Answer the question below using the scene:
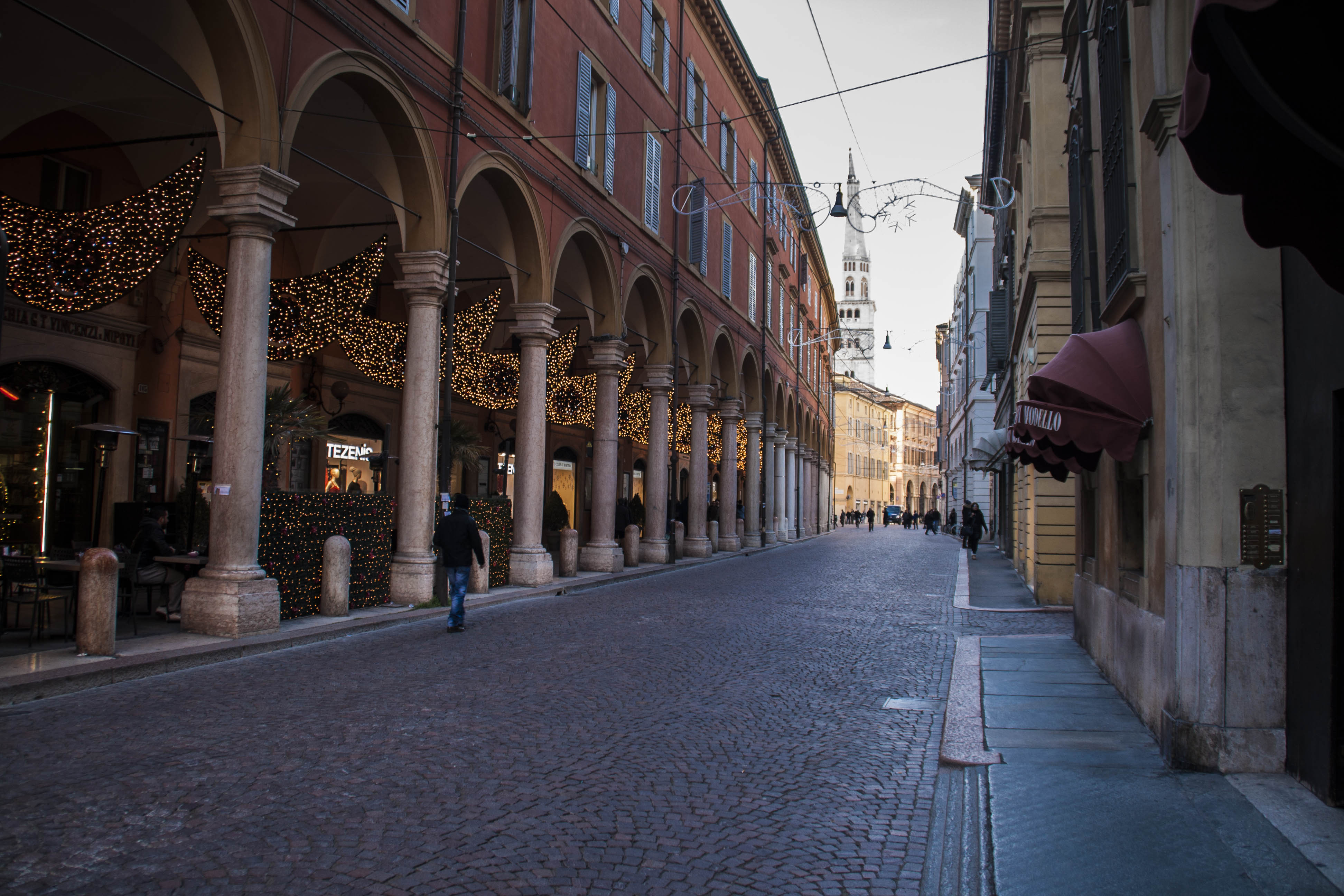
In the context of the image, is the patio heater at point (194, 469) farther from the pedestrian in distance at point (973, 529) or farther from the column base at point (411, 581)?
the pedestrian in distance at point (973, 529)

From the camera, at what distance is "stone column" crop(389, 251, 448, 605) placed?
13.1 meters

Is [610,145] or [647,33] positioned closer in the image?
[610,145]

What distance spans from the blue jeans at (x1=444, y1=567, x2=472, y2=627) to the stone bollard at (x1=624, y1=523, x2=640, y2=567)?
1028 centimetres

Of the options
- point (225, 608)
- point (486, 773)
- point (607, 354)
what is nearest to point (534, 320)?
point (607, 354)

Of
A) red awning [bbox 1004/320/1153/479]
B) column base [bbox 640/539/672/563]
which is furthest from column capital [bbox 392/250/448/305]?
column base [bbox 640/539/672/563]

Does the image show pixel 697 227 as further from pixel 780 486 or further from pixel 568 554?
pixel 780 486

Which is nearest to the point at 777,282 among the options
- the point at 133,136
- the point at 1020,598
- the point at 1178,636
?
the point at 1020,598

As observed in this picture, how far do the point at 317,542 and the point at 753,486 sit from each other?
71.1 ft

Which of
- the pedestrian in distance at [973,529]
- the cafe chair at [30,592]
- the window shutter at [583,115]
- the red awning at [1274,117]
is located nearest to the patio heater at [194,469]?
the cafe chair at [30,592]

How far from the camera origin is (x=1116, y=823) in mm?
4391

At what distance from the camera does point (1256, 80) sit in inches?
98.2

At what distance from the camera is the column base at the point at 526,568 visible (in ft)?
52.7

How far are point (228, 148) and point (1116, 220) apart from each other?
866 cm

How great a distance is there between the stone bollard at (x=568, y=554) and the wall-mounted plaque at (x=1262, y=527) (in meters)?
13.5
